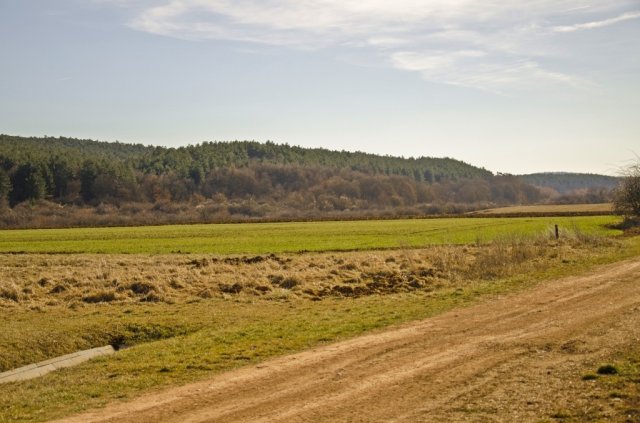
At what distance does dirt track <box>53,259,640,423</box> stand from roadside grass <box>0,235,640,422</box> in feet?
4.11

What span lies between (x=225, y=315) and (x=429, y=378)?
37.9 feet

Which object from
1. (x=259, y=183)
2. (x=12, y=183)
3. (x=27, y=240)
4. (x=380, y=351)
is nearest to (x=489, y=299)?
(x=380, y=351)

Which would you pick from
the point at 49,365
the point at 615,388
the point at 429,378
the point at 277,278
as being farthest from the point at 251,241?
the point at 615,388

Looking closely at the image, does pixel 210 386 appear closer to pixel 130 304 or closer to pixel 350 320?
pixel 350 320

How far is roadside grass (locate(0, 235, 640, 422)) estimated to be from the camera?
14.3m

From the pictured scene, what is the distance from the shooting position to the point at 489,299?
23.5m

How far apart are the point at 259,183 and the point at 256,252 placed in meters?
132

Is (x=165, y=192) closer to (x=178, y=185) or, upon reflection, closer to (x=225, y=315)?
(x=178, y=185)

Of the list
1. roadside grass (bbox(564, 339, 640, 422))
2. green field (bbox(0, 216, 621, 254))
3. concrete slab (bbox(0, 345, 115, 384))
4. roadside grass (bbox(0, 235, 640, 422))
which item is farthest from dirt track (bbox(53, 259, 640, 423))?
green field (bbox(0, 216, 621, 254))

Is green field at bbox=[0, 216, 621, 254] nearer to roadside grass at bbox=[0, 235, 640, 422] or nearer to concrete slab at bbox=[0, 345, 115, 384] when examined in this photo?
roadside grass at bbox=[0, 235, 640, 422]

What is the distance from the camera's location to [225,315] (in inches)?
906

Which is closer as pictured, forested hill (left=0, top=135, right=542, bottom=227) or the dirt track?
the dirt track

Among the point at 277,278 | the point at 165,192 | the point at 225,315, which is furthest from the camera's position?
the point at 165,192

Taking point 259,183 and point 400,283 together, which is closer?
point 400,283
